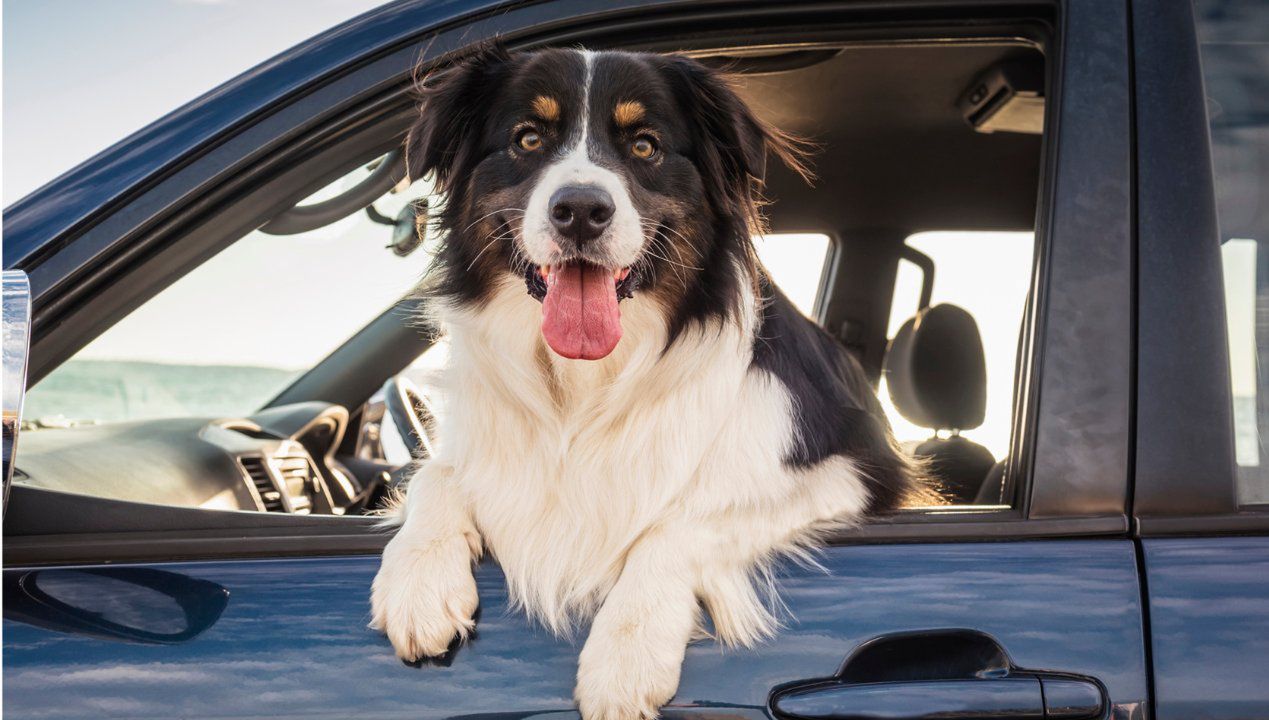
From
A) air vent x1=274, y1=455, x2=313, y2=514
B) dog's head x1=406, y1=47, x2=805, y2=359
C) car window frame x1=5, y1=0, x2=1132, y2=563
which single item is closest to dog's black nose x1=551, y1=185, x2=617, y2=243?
dog's head x1=406, y1=47, x2=805, y2=359

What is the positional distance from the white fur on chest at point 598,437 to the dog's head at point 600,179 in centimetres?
9

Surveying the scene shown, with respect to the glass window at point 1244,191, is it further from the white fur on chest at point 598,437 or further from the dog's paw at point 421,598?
the dog's paw at point 421,598

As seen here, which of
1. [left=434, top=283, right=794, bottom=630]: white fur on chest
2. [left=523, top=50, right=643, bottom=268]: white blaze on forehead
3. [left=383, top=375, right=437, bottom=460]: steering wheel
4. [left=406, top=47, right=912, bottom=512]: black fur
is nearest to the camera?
[left=434, top=283, right=794, bottom=630]: white fur on chest

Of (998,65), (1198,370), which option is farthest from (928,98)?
(1198,370)

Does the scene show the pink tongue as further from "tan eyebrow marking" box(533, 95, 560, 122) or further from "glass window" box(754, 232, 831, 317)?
"glass window" box(754, 232, 831, 317)

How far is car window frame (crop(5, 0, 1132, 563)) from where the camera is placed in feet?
4.31

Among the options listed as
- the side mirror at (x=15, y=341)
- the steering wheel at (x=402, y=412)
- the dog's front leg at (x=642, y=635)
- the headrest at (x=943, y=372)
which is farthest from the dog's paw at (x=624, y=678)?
the headrest at (x=943, y=372)

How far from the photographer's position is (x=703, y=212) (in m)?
2.06

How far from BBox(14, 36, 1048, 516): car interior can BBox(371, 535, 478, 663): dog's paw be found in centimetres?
52

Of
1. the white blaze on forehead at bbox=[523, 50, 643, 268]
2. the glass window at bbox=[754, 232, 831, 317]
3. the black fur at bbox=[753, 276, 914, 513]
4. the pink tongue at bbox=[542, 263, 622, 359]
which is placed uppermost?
the glass window at bbox=[754, 232, 831, 317]

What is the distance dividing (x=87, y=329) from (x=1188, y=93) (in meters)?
1.47

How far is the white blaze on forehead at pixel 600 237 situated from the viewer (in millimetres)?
1838

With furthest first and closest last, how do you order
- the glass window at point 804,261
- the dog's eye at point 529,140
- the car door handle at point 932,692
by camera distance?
the glass window at point 804,261, the dog's eye at point 529,140, the car door handle at point 932,692

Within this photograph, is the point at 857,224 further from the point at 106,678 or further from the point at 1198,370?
the point at 106,678
